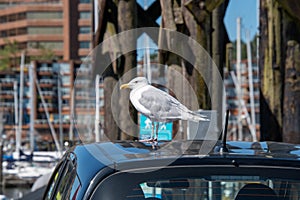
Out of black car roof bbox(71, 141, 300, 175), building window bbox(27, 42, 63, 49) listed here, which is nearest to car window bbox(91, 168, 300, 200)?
black car roof bbox(71, 141, 300, 175)

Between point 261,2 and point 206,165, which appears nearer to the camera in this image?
point 206,165

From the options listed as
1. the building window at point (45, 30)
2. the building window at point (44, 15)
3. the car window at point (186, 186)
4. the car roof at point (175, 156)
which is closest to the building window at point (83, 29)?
the building window at point (45, 30)

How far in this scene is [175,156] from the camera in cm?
398

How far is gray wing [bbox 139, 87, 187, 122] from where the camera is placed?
17.7 feet

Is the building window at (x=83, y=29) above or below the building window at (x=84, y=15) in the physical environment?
below

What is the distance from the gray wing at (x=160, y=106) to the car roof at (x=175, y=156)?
2.23 feet

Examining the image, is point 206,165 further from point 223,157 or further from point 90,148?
point 90,148

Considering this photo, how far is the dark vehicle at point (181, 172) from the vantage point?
3.80 meters

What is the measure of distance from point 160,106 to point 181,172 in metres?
1.63

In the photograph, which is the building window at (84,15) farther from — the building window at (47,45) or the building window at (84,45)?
the building window at (47,45)

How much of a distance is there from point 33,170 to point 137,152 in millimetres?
47321

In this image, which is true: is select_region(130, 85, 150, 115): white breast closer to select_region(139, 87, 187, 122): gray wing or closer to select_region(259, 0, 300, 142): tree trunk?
select_region(139, 87, 187, 122): gray wing

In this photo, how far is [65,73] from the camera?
9188 cm

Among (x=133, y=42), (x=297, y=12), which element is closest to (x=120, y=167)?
(x=297, y=12)
